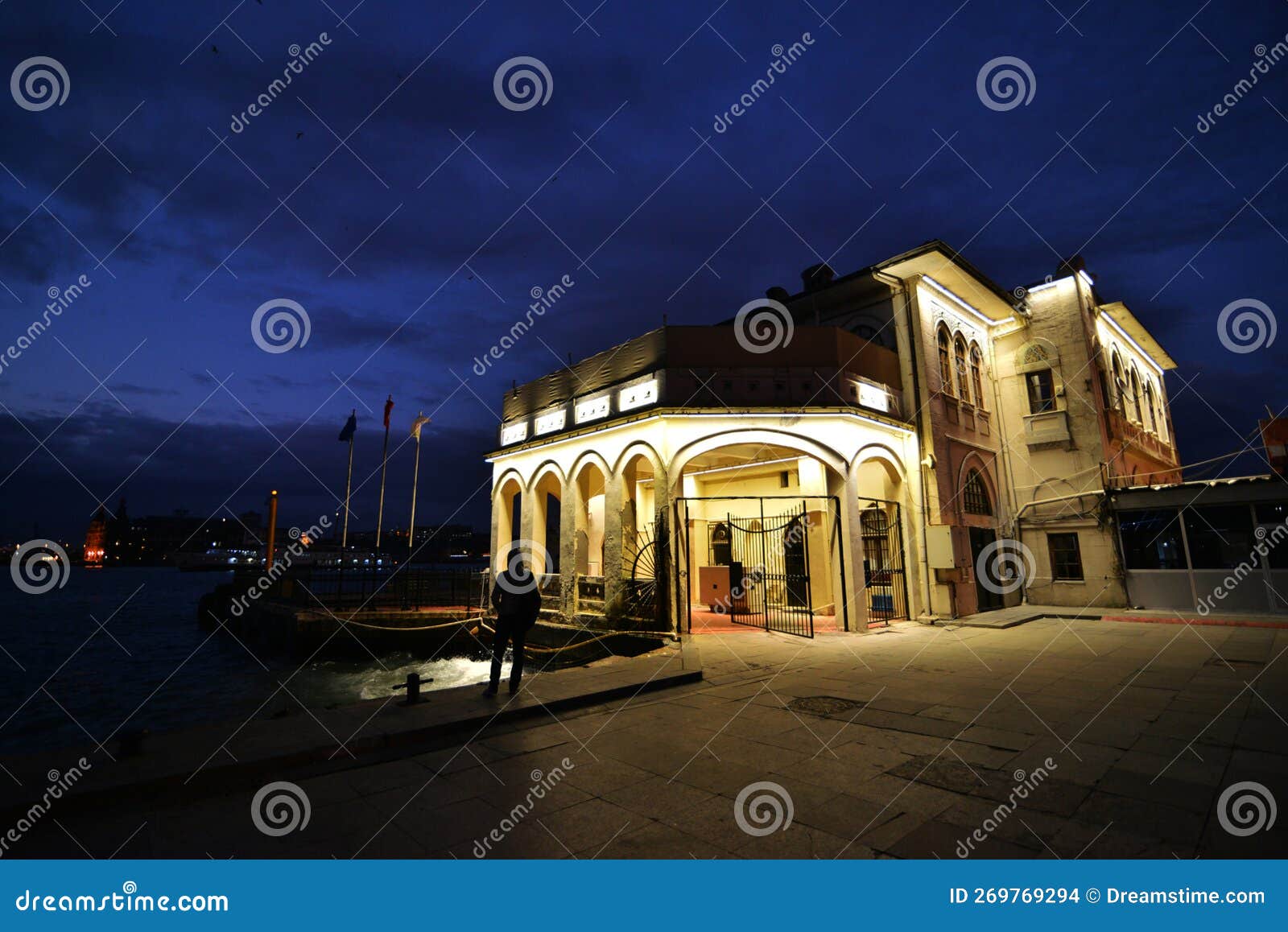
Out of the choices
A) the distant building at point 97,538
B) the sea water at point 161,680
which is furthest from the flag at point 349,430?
the distant building at point 97,538

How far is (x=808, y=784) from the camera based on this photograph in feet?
13.5

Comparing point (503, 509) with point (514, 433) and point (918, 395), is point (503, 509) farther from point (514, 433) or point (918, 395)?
point (918, 395)

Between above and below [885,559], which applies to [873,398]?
above

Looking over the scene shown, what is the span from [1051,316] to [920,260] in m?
7.23

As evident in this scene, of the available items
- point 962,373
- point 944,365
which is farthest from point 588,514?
point 962,373

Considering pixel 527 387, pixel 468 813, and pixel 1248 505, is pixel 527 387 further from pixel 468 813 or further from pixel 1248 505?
pixel 1248 505

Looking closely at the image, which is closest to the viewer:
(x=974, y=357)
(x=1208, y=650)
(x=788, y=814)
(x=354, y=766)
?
(x=788, y=814)

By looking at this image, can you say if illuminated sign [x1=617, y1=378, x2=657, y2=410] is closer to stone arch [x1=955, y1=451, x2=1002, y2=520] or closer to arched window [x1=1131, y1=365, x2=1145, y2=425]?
stone arch [x1=955, y1=451, x2=1002, y2=520]

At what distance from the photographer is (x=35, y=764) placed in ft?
13.0

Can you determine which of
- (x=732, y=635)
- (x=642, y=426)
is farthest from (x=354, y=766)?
(x=642, y=426)

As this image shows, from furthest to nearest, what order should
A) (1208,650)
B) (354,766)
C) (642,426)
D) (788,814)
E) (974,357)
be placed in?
(974,357) → (642,426) → (1208,650) → (354,766) → (788,814)

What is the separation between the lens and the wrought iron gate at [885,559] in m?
14.8

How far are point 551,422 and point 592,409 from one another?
2.27 metres

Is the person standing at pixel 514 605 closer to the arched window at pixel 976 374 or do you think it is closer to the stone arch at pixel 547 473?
the stone arch at pixel 547 473
